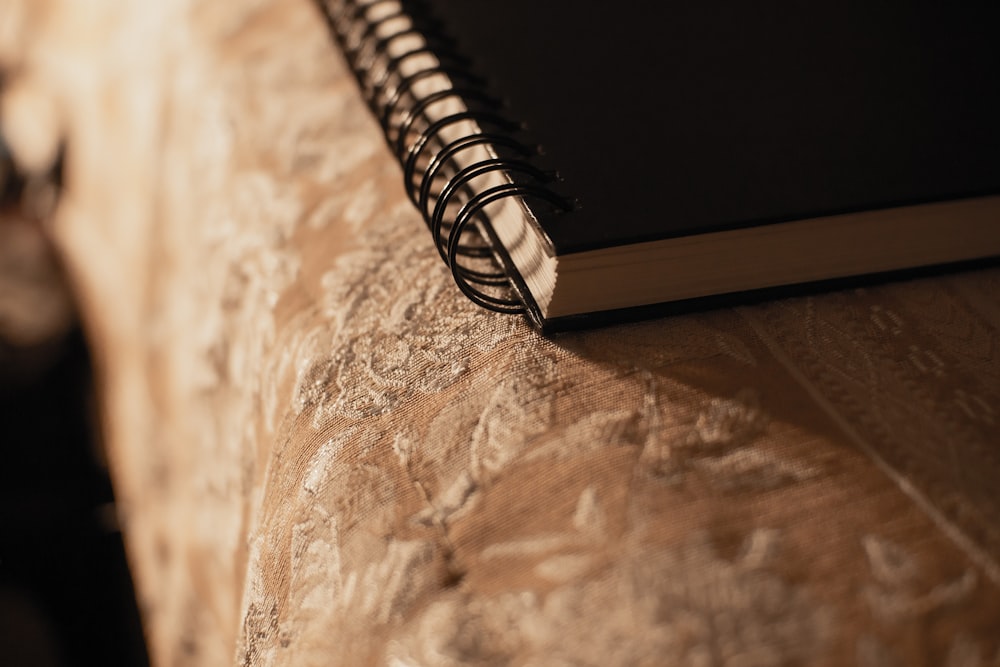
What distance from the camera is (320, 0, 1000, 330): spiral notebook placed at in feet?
1.38

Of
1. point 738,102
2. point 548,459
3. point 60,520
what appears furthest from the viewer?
point 60,520

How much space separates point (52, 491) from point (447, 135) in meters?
0.71

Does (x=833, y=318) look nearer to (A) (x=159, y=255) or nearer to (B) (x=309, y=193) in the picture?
(B) (x=309, y=193)

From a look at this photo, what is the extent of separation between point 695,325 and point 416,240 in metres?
0.17

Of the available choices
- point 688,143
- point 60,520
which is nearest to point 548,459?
point 688,143

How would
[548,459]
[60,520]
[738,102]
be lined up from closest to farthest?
1. [548,459]
2. [738,102]
3. [60,520]

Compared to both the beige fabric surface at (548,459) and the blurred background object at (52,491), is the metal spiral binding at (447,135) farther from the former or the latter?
the blurred background object at (52,491)

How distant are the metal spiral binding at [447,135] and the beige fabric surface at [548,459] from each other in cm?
3

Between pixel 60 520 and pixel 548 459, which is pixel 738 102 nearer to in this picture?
pixel 548 459

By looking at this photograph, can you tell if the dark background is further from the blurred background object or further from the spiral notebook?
the spiral notebook

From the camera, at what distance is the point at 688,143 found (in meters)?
0.46

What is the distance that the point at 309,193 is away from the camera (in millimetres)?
578

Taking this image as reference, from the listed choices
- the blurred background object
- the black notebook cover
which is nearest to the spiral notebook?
the black notebook cover

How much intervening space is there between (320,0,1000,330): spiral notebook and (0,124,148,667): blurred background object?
2.05 feet
